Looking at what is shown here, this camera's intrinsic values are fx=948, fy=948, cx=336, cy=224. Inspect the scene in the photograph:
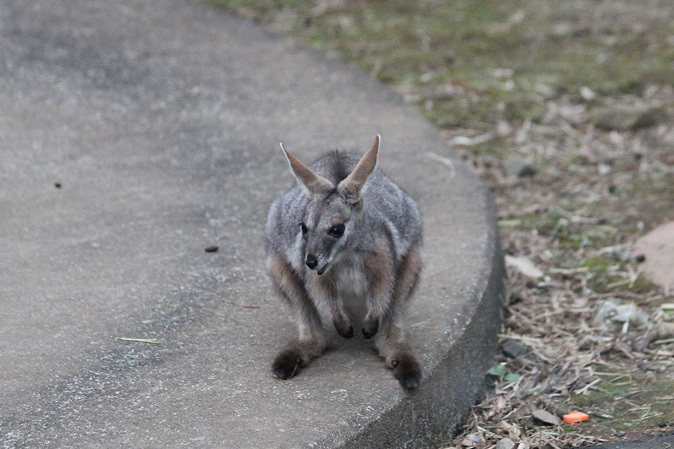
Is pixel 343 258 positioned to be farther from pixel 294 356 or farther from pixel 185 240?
pixel 185 240

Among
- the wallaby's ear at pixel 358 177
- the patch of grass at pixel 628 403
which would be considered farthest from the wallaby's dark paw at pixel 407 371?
the patch of grass at pixel 628 403

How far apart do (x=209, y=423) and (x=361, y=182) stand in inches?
40.3

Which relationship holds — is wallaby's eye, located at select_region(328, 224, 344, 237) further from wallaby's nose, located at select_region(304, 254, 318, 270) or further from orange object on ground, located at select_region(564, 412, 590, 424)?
orange object on ground, located at select_region(564, 412, 590, 424)

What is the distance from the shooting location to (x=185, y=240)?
458cm

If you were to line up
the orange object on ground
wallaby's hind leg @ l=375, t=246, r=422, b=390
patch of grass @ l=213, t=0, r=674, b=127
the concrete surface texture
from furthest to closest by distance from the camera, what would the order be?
patch of grass @ l=213, t=0, r=674, b=127
the orange object on ground
wallaby's hind leg @ l=375, t=246, r=422, b=390
the concrete surface texture

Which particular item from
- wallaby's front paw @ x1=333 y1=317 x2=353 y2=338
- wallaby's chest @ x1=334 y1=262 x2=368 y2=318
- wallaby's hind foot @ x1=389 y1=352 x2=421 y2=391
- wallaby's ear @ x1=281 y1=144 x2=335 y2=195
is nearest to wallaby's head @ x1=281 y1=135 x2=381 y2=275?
wallaby's ear @ x1=281 y1=144 x2=335 y2=195

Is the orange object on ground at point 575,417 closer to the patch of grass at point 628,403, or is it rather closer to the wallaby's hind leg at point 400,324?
the patch of grass at point 628,403

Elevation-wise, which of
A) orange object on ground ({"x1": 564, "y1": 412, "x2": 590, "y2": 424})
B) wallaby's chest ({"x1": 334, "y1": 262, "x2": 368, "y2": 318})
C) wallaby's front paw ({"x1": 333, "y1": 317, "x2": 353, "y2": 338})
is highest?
wallaby's chest ({"x1": 334, "y1": 262, "x2": 368, "y2": 318})

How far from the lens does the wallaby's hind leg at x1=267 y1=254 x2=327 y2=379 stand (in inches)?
145

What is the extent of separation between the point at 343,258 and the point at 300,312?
0.33 metres

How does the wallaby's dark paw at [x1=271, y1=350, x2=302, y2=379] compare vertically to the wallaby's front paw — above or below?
below

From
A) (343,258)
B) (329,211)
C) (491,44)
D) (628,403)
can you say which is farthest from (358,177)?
(491,44)

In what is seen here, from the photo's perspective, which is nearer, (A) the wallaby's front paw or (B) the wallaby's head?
(B) the wallaby's head


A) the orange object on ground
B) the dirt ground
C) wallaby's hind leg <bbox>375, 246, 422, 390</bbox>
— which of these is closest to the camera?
wallaby's hind leg <bbox>375, 246, 422, 390</bbox>
